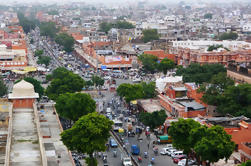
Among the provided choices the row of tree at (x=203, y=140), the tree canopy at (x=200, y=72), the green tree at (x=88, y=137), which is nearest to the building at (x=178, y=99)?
the tree canopy at (x=200, y=72)

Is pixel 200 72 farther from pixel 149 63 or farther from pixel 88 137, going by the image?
pixel 88 137

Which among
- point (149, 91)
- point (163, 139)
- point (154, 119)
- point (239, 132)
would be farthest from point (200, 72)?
point (239, 132)

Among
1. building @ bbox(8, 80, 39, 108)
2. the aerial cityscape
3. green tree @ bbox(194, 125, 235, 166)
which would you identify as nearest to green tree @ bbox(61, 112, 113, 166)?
the aerial cityscape

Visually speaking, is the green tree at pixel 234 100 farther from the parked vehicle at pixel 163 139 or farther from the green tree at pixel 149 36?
the green tree at pixel 149 36

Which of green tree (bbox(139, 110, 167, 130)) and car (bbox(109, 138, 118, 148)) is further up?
green tree (bbox(139, 110, 167, 130))

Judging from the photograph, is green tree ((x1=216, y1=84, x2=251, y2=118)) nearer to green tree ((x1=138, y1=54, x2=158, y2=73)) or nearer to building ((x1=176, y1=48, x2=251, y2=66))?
building ((x1=176, y1=48, x2=251, y2=66))
